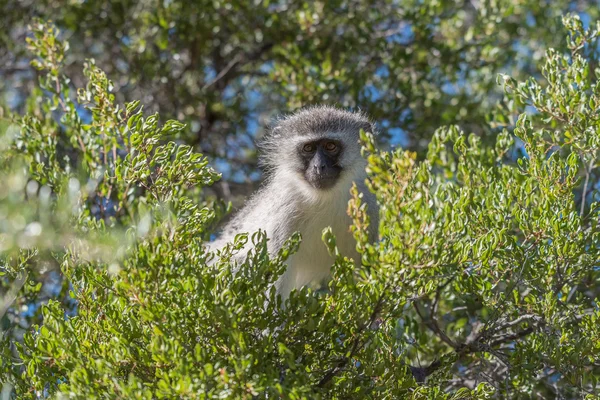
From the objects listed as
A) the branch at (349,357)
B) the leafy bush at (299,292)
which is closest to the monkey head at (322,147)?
the leafy bush at (299,292)

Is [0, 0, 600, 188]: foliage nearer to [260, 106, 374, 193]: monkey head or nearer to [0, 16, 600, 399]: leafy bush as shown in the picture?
[260, 106, 374, 193]: monkey head

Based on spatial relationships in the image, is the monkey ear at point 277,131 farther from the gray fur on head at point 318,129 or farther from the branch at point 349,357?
the branch at point 349,357

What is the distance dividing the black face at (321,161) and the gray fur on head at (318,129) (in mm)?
46

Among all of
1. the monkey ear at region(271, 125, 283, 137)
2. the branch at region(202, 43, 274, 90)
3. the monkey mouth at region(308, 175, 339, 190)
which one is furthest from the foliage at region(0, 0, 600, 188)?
the monkey mouth at region(308, 175, 339, 190)

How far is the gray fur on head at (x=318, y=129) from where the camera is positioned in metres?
4.40

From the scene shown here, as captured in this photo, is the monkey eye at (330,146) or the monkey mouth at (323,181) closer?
the monkey mouth at (323,181)

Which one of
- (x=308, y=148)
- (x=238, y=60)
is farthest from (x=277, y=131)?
(x=238, y=60)

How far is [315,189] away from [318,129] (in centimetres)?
39

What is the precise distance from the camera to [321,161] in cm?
428

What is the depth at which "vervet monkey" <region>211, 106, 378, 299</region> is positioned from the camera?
14.0 feet

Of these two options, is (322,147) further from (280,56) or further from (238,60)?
(238,60)

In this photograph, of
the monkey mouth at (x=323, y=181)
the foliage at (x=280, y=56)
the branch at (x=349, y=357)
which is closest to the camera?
the branch at (x=349, y=357)

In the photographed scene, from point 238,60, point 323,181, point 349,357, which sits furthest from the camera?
point 238,60

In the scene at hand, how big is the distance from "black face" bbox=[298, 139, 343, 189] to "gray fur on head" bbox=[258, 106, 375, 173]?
0.15 ft
